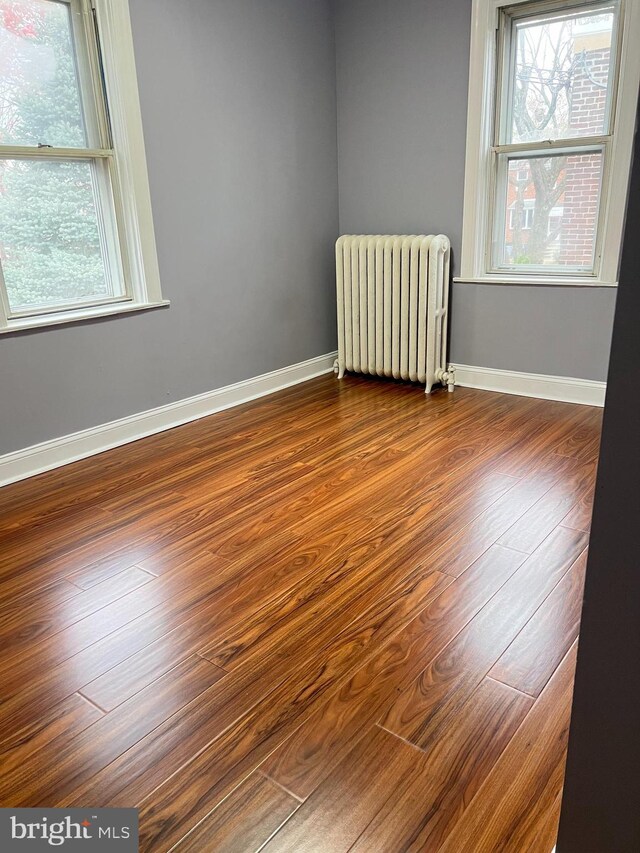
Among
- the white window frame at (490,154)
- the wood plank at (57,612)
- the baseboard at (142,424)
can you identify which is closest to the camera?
the wood plank at (57,612)

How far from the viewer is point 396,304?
3723mm

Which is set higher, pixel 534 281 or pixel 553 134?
pixel 553 134

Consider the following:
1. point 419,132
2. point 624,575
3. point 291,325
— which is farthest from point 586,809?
point 419,132

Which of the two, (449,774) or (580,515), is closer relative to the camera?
(449,774)

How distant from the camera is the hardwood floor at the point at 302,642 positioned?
1.18 meters

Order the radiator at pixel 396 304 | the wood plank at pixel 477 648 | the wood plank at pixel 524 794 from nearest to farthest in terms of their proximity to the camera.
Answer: the wood plank at pixel 524 794 → the wood plank at pixel 477 648 → the radiator at pixel 396 304

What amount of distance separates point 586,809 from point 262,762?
2.14 ft

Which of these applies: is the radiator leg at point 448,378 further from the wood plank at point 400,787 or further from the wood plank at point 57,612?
the wood plank at point 400,787

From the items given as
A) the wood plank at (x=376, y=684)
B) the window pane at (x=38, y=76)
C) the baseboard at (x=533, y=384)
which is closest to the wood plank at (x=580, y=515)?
the wood plank at (x=376, y=684)

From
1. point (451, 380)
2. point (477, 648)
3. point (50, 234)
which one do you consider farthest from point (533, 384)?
point (50, 234)

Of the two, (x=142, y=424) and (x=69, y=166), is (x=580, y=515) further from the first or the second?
(x=69, y=166)

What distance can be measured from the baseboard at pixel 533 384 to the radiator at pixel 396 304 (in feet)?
0.44

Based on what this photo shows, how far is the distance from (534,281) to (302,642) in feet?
8.68

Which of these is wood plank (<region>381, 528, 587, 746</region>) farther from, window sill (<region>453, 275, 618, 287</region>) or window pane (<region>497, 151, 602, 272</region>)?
window pane (<region>497, 151, 602, 272</region>)
